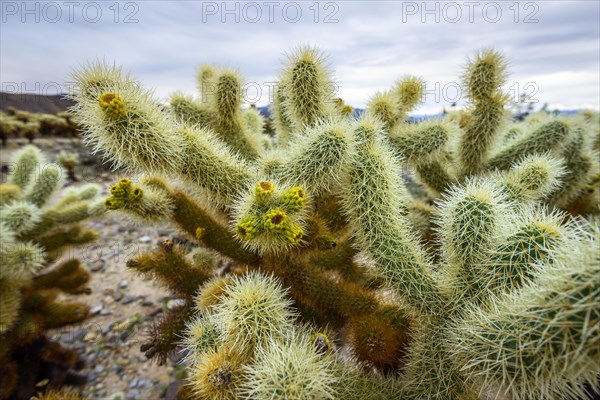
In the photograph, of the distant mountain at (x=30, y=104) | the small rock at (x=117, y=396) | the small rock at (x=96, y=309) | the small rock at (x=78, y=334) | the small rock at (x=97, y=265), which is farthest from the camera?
the distant mountain at (x=30, y=104)

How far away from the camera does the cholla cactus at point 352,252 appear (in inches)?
37.1

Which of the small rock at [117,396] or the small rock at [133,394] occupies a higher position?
the small rock at [117,396]

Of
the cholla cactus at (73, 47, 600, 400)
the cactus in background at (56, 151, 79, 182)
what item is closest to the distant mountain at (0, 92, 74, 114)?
the cactus in background at (56, 151, 79, 182)

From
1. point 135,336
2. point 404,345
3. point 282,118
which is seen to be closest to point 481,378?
point 404,345

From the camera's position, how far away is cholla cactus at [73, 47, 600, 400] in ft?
3.09

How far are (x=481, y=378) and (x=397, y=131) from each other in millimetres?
1676

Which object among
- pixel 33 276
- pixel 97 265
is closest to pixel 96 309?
pixel 33 276

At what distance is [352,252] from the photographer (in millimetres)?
Result: 2174

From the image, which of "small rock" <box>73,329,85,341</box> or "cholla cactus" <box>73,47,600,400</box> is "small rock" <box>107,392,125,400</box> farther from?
"cholla cactus" <box>73,47,600,400</box>

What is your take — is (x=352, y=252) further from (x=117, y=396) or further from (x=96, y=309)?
(x=96, y=309)

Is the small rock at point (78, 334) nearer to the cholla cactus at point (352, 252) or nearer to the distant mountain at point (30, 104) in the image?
the cholla cactus at point (352, 252)

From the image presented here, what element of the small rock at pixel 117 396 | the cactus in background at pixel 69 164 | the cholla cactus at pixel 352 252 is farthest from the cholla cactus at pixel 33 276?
the cactus in background at pixel 69 164

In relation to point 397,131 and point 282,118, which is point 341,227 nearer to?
point 397,131

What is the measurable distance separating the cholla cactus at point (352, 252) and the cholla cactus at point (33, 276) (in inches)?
57.1
